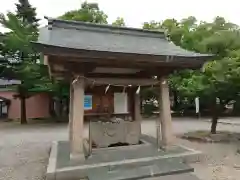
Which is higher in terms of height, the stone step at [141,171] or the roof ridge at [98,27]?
the roof ridge at [98,27]

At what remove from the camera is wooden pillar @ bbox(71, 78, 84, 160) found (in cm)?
586

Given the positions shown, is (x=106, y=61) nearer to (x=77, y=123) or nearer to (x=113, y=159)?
A: (x=77, y=123)

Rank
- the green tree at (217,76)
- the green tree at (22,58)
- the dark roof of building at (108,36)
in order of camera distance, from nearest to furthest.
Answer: the dark roof of building at (108,36), the green tree at (217,76), the green tree at (22,58)

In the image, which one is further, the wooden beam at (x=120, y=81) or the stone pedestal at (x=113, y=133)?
the stone pedestal at (x=113, y=133)

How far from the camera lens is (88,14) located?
18.5 m

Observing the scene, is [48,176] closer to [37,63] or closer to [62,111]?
[37,63]

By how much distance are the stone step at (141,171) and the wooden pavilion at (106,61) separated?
2.59 ft

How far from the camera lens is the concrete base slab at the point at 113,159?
5305mm

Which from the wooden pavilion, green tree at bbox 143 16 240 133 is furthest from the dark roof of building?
green tree at bbox 143 16 240 133

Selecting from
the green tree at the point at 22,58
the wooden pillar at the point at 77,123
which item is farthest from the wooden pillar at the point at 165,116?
the green tree at the point at 22,58

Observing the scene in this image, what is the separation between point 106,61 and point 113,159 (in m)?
2.45

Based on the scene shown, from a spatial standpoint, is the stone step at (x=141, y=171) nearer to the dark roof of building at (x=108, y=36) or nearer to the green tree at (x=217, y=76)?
the dark roof of building at (x=108, y=36)

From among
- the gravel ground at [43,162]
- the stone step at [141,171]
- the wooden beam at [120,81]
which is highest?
the wooden beam at [120,81]

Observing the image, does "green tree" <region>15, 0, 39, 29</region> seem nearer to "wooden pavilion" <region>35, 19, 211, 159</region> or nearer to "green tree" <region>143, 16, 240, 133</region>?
"green tree" <region>143, 16, 240, 133</region>
